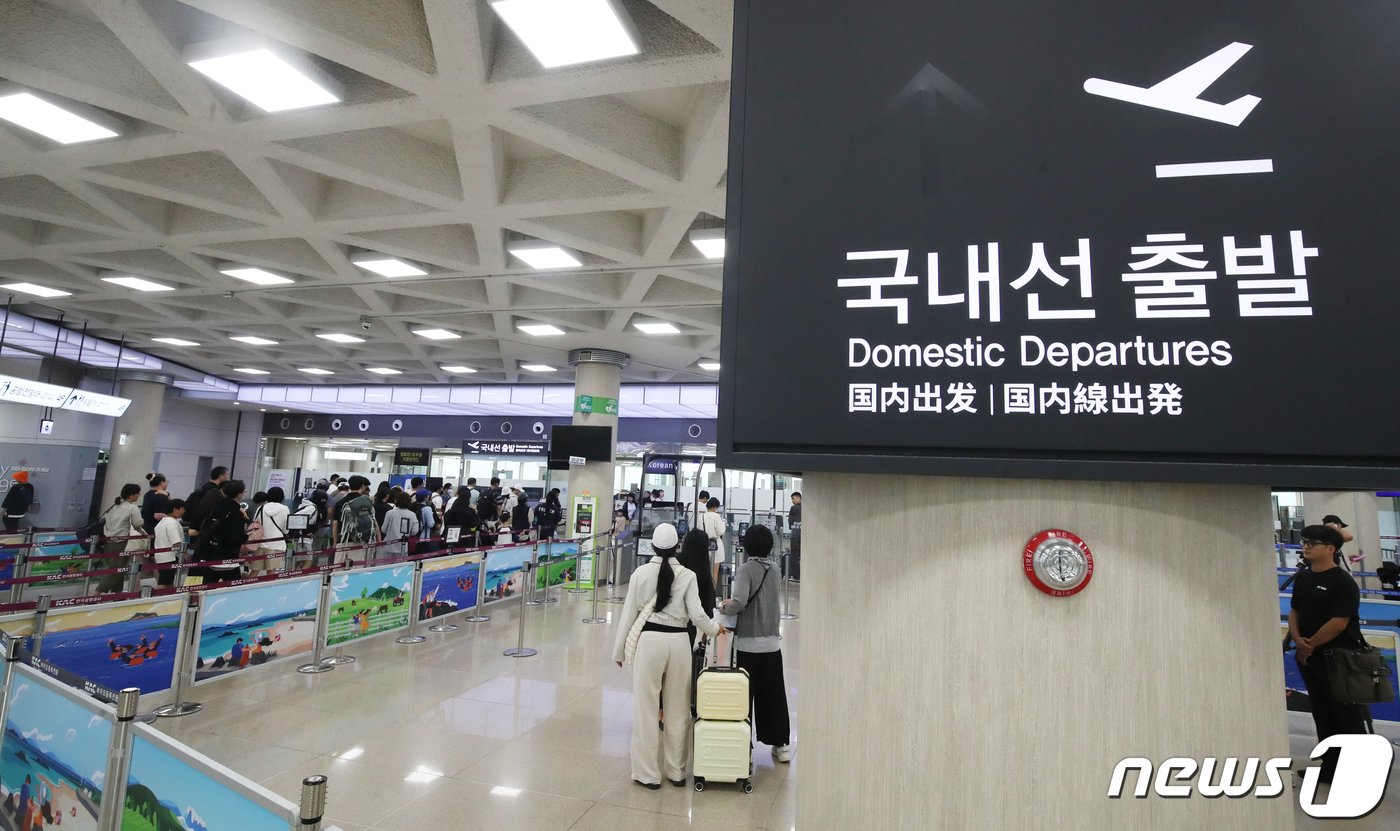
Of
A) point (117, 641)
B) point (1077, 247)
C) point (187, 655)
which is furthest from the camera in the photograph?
point (187, 655)

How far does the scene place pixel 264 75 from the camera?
4977 millimetres

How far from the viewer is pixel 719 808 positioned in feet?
13.2

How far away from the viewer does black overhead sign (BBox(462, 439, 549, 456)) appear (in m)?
22.4

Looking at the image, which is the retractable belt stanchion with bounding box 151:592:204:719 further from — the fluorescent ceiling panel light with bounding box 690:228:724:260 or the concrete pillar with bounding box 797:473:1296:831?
the fluorescent ceiling panel light with bounding box 690:228:724:260

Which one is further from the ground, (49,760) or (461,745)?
(49,760)

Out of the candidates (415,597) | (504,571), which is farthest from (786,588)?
(415,597)

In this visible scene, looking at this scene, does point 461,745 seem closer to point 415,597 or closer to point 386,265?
point 415,597

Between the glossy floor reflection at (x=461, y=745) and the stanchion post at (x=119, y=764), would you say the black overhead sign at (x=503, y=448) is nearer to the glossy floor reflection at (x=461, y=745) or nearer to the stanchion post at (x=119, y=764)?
the glossy floor reflection at (x=461, y=745)

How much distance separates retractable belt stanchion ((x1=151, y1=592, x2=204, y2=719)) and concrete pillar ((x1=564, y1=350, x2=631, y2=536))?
864cm

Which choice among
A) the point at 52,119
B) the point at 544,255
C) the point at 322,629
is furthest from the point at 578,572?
the point at 52,119

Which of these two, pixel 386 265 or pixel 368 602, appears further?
pixel 386 265

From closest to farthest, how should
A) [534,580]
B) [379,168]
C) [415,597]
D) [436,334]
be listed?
[379,168], [415,597], [534,580], [436,334]

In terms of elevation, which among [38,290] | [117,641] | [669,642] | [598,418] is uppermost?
[38,290]

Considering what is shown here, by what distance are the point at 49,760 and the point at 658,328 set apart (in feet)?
34.7
